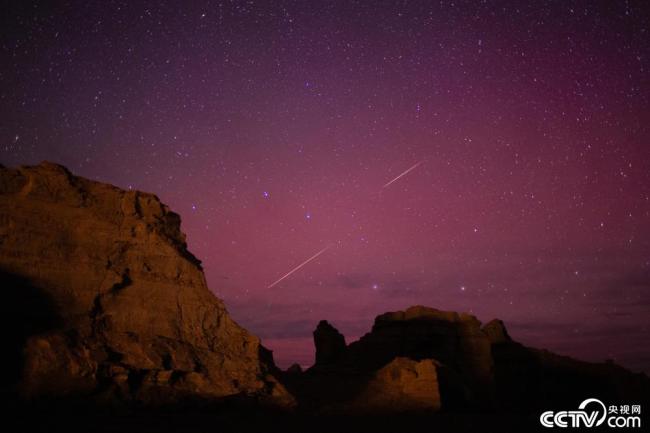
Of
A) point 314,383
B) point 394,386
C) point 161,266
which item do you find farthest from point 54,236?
point 314,383

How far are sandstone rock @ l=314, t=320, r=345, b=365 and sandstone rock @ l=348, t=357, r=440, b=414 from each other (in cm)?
2020

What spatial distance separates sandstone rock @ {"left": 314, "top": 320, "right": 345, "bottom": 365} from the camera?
192 feet

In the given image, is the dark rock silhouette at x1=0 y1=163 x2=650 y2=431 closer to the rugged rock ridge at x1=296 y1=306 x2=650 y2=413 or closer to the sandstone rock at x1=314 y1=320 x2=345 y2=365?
the rugged rock ridge at x1=296 y1=306 x2=650 y2=413

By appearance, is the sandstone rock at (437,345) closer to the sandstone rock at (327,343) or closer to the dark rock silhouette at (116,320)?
the sandstone rock at (327,343)

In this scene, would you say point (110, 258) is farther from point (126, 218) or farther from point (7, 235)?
point (7, 235)

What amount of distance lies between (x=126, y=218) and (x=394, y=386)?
24.0 m

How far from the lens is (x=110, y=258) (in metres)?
23.2

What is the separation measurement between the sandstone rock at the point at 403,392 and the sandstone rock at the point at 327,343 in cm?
2020

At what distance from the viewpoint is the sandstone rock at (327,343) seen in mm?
58594

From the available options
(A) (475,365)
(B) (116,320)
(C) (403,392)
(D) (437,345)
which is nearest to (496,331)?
(A) (475,365)

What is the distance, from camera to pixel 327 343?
59344 millimetres

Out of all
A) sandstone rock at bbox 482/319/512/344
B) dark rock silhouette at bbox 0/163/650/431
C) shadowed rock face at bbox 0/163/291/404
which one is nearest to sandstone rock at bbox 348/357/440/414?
dark rock silhouette at bbox 0/163/650/431

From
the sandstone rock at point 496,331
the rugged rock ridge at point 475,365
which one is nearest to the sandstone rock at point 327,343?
the rugged rock ridge at point 475,365

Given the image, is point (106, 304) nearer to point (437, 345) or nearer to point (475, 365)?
point (437, 345)
